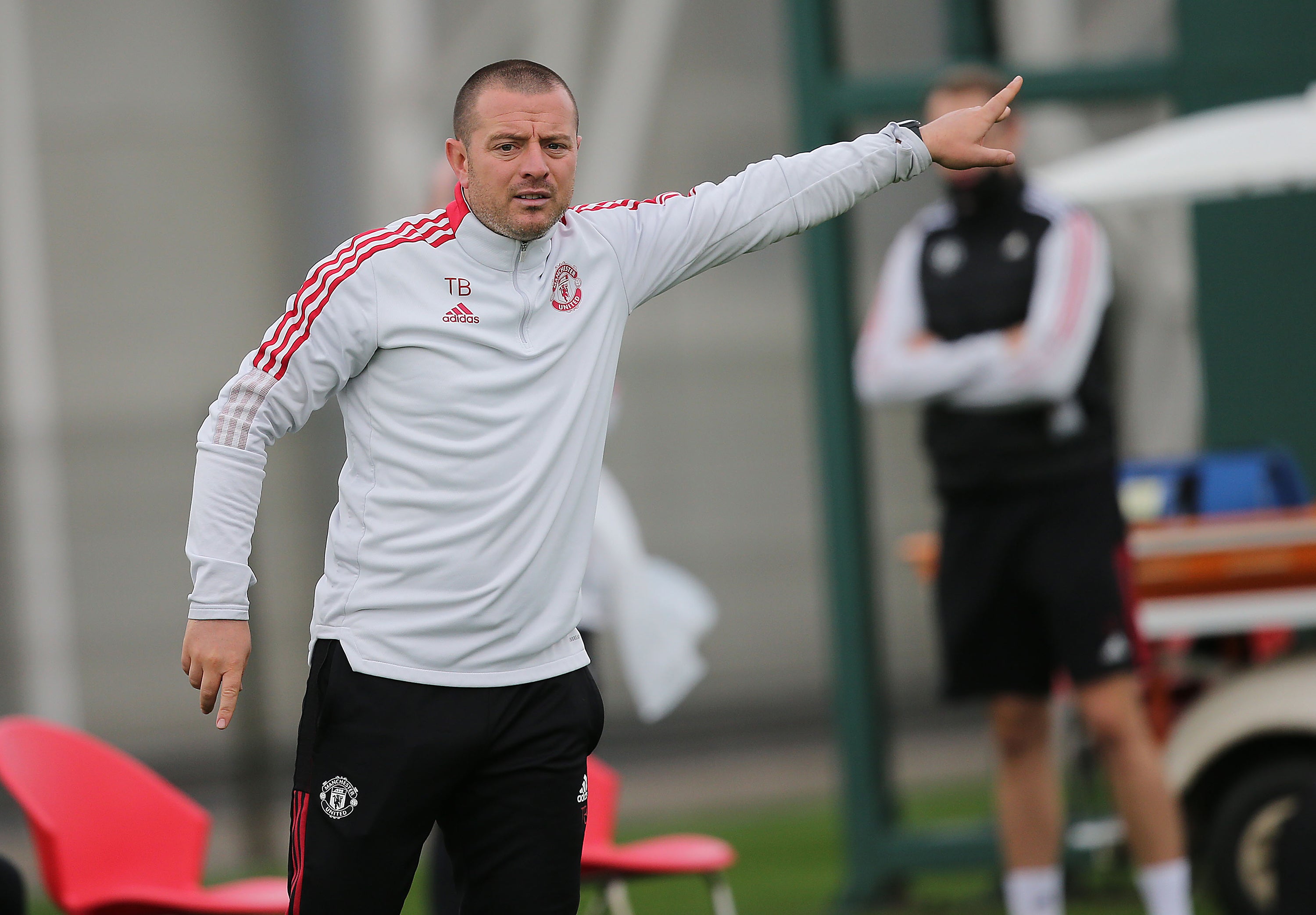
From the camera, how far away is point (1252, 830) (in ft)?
15.1

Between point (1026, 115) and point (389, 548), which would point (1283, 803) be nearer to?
point (389, 548)

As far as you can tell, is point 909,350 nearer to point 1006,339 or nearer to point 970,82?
point 1006,339

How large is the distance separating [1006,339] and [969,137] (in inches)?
65.9

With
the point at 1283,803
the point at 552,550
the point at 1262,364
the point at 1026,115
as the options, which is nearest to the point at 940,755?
the point at 1026,115

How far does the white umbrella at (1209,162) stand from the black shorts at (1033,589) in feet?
2.94

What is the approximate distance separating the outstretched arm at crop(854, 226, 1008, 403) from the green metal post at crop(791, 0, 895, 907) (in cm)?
76

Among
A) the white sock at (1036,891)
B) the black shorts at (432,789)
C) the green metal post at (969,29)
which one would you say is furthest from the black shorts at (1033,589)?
the green metal post at (969,29)

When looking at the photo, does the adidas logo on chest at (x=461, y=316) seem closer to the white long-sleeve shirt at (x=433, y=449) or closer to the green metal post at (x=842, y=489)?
the white long-sleeve shirt at (x=433, y=449)

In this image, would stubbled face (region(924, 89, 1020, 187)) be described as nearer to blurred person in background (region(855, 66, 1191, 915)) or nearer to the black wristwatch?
blurred person in background (region(855, 66, 1191, 915))

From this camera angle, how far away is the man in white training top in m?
2.62

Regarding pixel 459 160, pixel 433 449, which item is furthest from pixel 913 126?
pixel 433 449

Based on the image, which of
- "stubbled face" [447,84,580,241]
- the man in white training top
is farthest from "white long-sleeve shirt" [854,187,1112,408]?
"stubbled face" [447,84,580,241]

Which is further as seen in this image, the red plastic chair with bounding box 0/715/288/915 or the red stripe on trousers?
the red plastic chair with bounding box 0/715/288/915

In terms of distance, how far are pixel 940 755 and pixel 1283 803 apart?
5.08 m
